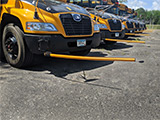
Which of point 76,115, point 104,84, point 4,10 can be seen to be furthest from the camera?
point 4,10

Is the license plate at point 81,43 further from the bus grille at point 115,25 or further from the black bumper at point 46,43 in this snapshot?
the bus grille at point 115,25

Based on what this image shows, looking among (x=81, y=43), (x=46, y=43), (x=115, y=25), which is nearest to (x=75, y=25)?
(x=81, y=43)

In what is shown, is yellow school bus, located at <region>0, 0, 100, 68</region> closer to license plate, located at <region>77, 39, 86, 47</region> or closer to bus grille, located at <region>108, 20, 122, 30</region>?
license plate, located at <region>77, 39, 86, 47</region>

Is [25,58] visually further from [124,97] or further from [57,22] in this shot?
[124,97]

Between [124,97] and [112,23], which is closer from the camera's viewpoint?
[124,97]

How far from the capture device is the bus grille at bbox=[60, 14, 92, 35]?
3.33 meters

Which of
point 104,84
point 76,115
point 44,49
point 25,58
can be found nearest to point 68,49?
point 44,49

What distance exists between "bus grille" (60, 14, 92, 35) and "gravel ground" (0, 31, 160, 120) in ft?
2.60

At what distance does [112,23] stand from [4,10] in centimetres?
413

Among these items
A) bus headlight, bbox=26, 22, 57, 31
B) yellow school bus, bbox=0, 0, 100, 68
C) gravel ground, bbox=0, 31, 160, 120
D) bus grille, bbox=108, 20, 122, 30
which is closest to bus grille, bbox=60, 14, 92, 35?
yellow school bus, bbox=0, 0, 100, 68

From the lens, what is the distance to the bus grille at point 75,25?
3.33 m

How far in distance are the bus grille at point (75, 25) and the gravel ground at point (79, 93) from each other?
79 cm

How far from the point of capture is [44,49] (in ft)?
9.92

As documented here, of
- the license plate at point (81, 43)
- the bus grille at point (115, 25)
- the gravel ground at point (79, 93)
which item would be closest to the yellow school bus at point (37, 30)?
the license plate at point (81, 43)
